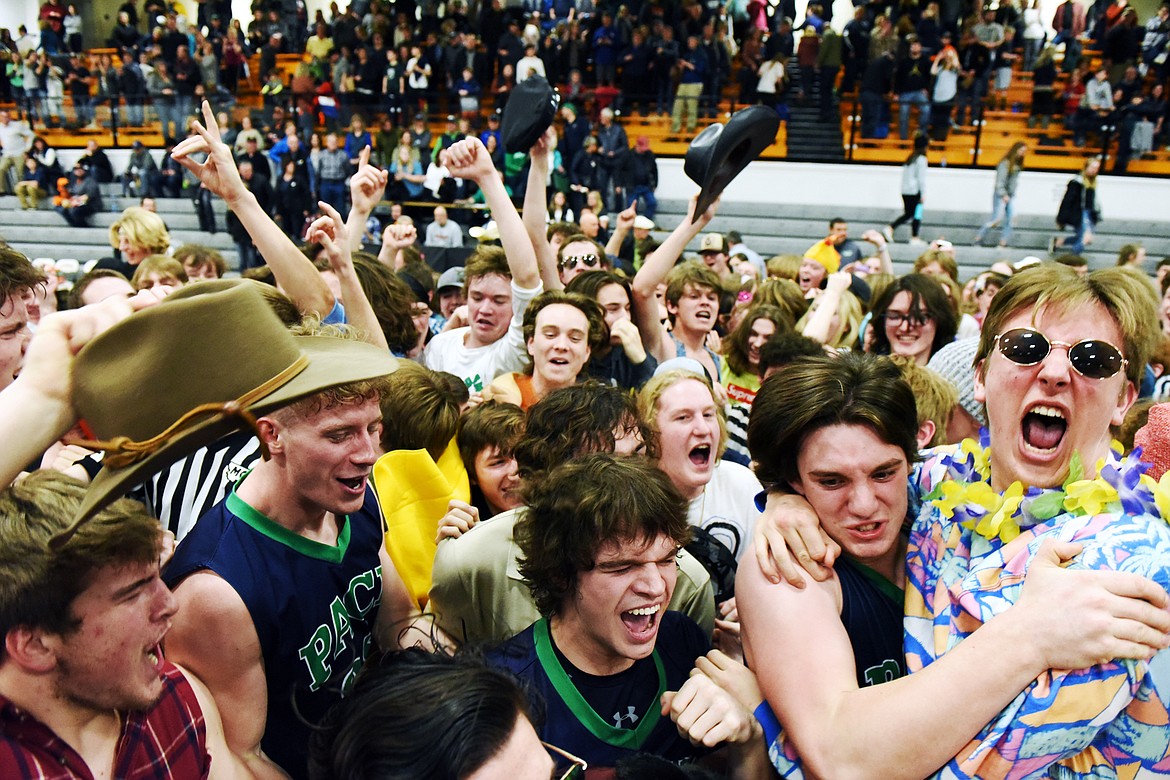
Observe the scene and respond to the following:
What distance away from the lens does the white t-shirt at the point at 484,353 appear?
4090 mm

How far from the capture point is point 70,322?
159 cm

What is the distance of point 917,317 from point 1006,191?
1106 centimetres

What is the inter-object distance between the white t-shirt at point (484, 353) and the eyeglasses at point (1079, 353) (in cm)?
245

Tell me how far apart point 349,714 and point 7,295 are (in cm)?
147

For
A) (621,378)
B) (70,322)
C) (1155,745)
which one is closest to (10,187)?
(621,378)

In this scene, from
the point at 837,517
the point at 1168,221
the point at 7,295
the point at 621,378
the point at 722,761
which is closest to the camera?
the point at 837,517

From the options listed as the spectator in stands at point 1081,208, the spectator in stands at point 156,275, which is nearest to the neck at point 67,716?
the spectator in stands at point 156,275

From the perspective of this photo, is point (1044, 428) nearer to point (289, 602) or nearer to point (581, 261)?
point (289, 602)

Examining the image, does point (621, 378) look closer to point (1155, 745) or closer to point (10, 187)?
point (1155, 745)

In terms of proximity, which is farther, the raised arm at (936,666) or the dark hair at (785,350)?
the dark hair at (785,350)

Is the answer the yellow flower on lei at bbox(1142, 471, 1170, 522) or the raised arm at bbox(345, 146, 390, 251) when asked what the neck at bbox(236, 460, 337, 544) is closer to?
the yellow flower on lei at bbox(1142, 471, 1170, 522)

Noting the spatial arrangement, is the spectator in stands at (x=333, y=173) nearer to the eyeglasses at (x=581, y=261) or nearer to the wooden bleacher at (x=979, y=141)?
the wooden bleacher at (x=979, y=141)

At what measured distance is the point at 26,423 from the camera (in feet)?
4.89

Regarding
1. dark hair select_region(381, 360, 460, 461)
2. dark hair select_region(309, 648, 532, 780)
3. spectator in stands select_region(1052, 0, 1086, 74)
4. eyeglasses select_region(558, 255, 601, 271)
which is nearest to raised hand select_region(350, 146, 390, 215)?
dark hair select_region(381, 360, 460, 461)
